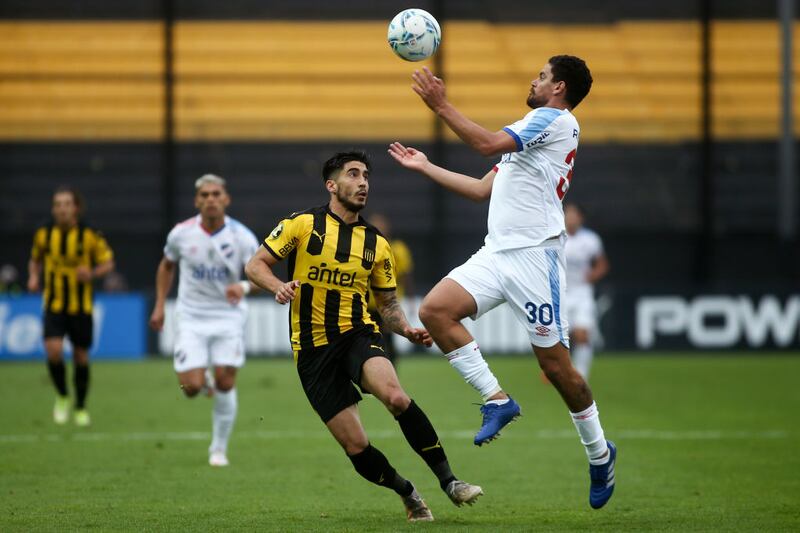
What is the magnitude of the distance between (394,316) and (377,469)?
963 millimetres

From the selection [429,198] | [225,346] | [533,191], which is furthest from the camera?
[429,198]

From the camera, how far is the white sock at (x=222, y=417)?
10625 mm

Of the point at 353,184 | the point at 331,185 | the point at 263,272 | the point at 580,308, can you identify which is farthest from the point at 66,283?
the point at 580,308

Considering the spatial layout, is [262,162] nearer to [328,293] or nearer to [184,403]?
[184,403]

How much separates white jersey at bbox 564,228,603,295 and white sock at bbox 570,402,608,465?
918 cm

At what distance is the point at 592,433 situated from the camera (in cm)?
784

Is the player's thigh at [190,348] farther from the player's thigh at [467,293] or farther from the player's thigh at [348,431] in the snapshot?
the player's thigh at [467,293]

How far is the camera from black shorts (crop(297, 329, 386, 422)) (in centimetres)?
771

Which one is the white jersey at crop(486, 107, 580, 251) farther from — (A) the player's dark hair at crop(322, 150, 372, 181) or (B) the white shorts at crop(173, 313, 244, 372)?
(B) the white shorts at crop(173, 313, 244, 372)

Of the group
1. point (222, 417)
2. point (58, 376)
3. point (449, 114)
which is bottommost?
point (58, 376)

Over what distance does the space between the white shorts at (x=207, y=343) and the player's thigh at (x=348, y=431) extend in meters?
3.21

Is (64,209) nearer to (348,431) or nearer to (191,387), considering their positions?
(191,387)

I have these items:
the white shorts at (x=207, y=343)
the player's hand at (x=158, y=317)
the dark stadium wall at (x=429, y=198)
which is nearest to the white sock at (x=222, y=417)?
the white shorts at (x=207, y=343)

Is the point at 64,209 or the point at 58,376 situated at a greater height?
the point at 64,209
